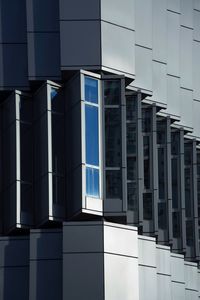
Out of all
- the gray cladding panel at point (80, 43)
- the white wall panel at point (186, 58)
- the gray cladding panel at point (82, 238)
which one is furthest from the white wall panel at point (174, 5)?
the gray cladding panel at point (82, 238)

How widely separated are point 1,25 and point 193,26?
863cm

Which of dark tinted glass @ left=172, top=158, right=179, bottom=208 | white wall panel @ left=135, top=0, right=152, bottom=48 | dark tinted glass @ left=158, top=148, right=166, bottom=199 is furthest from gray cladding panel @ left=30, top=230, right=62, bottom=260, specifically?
white wall panel @ left=135, top=0, right=152, bottom=48

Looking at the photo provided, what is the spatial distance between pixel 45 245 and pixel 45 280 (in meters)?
1.04

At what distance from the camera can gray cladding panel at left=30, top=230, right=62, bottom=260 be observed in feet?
129

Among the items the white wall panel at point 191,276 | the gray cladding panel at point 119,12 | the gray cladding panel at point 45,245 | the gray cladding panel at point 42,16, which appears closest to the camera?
the gray cladding panel at point 45,245

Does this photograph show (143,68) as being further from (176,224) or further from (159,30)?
(176,224)

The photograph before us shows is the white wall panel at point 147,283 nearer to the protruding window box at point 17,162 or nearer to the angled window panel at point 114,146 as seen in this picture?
the angled window panel at point 114,146

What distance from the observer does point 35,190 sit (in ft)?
133

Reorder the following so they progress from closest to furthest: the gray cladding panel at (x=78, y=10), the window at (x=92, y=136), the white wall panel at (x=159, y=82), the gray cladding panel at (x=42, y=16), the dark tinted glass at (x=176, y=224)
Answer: the window at (x=92, y=136) → the gray cladding panel at (x=78, y=10) → the gray cladding panel at (x=42, y=16) → the white wall panel at (x=159, y=82) → the dark tinted glass at (x=176, y=224)

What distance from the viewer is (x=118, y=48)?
4103 centimetres

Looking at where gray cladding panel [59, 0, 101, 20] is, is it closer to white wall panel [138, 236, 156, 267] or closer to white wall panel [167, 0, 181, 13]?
white wall panel [167, 0, 181, 13]

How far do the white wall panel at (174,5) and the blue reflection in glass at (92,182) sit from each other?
8.34 metres

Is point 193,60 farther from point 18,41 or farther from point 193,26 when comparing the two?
point 18,41

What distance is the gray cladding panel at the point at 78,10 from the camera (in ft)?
133
